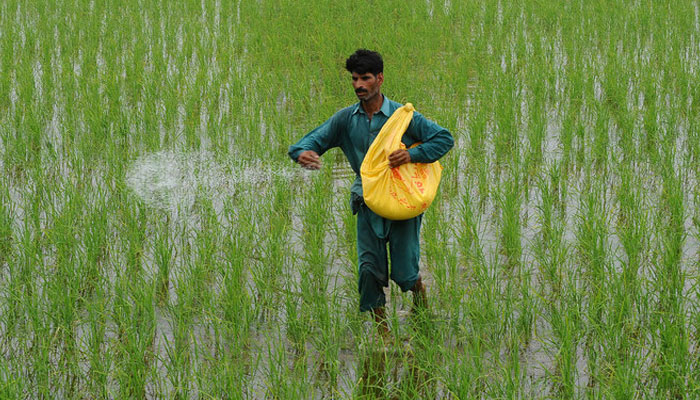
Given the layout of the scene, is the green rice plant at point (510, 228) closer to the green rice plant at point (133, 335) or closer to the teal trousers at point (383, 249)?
the teal trousers at point (383, 249)

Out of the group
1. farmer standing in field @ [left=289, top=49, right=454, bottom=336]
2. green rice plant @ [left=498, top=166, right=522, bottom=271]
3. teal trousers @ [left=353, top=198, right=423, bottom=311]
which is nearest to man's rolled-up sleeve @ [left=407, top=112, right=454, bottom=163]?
farmer standing in field @ [left=289, top=49, right=454, bottom=336]

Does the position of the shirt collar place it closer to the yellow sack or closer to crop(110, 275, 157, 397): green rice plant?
the yellow sack

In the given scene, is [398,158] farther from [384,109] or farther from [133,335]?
[133,335]

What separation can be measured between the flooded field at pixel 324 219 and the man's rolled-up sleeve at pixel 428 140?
0.58 m

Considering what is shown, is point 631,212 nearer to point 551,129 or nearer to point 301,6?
point 551,129

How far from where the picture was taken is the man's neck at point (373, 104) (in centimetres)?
259

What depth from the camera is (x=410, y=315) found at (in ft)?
9.66

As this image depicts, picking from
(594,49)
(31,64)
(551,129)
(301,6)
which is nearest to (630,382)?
(551,129)

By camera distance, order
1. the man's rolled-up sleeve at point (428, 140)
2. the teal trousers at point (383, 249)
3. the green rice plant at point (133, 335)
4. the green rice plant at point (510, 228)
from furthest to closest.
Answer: the green rice plant at point (510, 228) < the teal trousers at point (383, 249) < the man's rolled-up sleeve at point (428, 140) < the green rice plant at point (133, 335)

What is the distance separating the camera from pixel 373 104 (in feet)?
8.53

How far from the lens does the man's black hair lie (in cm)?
248

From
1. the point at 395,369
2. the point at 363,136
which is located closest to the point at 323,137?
the point at 363,136

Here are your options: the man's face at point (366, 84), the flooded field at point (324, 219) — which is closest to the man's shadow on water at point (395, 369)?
the flooded field at point (324, 219)

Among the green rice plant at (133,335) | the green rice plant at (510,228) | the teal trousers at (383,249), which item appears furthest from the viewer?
the green rice plant at (510,228)
